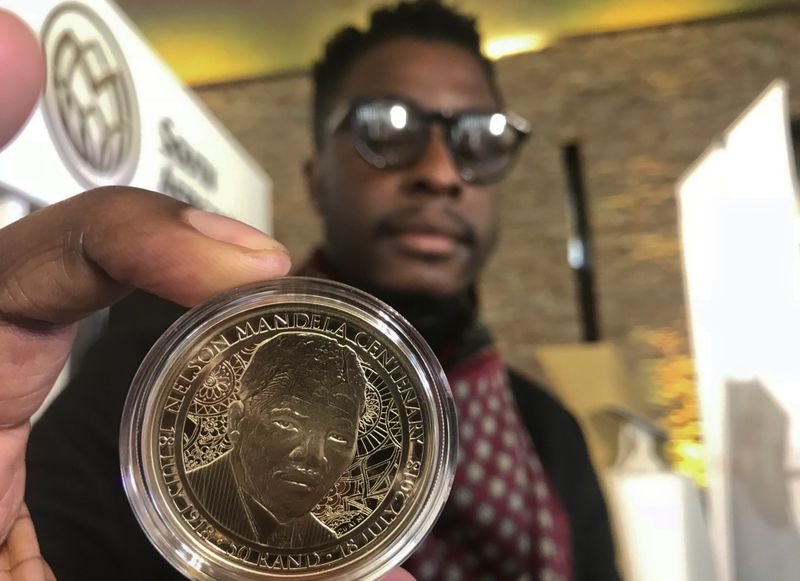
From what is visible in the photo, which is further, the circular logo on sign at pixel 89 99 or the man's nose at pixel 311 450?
the circular logo on sign at pixel 89 99

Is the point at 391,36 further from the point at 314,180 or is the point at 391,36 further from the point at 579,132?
the point at 579,132

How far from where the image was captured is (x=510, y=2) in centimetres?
163

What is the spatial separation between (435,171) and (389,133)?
11 centimetres

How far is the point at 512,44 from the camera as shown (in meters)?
1.78

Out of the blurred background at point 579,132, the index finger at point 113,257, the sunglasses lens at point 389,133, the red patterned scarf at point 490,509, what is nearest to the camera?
the index finger at point 113,257

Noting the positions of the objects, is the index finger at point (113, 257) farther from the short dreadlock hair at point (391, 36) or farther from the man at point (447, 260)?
the short dreadlock hair at point (391, 36)

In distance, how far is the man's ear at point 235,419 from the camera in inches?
20.5

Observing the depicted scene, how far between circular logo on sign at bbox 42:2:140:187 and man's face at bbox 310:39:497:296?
37 cm

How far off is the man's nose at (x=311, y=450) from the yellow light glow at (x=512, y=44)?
1.50 meters

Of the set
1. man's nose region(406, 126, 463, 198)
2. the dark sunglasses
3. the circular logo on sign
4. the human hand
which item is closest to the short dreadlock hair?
the dark sunglasses

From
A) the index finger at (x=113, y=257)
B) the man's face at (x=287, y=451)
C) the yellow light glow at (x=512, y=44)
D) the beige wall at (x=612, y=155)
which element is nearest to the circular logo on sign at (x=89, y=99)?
the index finger at (x=113, y=257)

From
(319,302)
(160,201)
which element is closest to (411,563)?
(319,302)

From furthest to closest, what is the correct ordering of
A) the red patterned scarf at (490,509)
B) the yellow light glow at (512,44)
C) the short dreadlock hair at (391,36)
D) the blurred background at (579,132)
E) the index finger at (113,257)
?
the yellow light glow at (512,44), the blurred background at (579,132), the short dreadlock hair at (391,36), the red patterned scarf at (490,509), the index finger at (113,257)

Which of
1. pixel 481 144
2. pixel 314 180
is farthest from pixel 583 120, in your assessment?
pixel 314 180
